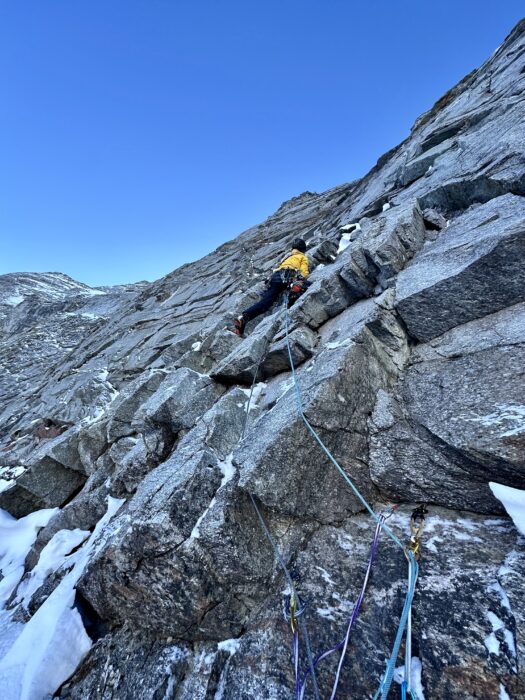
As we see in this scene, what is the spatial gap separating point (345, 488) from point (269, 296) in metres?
6.02

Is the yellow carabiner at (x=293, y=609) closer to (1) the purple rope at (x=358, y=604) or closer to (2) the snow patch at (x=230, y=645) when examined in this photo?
(1) the purple rope at (x=358, y=604)

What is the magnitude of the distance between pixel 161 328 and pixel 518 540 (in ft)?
44.3

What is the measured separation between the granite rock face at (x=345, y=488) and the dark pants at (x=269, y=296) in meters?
1.74

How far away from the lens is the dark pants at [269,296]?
27.9 feet

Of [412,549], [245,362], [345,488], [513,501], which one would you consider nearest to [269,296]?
[245,362]

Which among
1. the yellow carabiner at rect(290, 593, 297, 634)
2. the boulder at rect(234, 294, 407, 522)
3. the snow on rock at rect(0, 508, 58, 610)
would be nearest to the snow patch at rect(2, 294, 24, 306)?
the snow on rock at rect(0, 508, 58, 610)

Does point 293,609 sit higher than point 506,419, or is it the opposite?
point 506,419

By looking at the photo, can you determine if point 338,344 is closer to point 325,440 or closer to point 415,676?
point 325,440

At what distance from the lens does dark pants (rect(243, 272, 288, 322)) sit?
849 centimetres

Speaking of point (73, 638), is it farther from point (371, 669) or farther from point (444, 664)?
point (444, 664)

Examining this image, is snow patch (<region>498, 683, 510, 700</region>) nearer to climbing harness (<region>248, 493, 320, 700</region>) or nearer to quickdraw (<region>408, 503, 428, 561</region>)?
quickdraw (<region>408, 503, 428, 561</region>)

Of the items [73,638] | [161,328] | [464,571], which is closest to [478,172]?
[464,571]

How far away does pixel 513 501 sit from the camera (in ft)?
9.06

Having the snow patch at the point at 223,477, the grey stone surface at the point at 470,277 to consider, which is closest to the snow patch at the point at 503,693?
the snow patch at the point at 223,477
